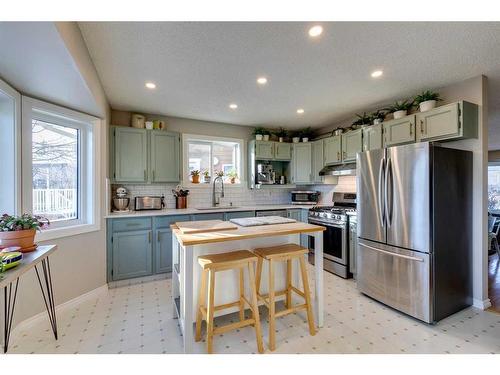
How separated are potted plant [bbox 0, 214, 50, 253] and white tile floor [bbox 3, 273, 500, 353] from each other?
90 centimetres

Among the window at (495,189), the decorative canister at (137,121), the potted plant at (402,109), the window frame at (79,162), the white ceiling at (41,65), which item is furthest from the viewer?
the window at (495,189)

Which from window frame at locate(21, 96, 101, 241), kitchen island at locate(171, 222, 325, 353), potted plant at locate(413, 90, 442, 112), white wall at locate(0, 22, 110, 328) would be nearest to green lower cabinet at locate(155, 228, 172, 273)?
white wall at locate(0, 22, 110, 328)

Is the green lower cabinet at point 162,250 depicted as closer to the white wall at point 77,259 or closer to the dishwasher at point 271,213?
the white wall at point 77,259

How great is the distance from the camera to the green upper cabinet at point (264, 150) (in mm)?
4312

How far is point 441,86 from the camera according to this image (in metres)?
2.68

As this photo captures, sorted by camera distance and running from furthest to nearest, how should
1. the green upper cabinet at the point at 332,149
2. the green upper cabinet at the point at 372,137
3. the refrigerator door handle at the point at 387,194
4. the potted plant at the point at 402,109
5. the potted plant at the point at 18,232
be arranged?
the green upper cabinet at the point at 332,149 → the green upper cabinet at the point at 372,137 → the potted plant at the point at 402,109 → the refrigerator door handle at the point at 387,194 → the potted plant at the point at 18,232

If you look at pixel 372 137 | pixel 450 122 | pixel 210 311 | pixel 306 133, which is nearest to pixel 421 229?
pixel 450 122

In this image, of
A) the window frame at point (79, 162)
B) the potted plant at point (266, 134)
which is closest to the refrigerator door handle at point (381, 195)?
the potted plant at point (266, 134)

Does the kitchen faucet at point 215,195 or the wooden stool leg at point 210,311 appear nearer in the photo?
the wooden stool leg at point 210,311

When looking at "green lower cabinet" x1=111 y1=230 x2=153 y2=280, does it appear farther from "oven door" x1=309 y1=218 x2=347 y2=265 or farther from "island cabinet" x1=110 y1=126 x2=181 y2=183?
"oven door" x1=309 y1=218 x2=347 y2=265

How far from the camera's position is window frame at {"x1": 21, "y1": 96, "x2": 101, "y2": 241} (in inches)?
83.3

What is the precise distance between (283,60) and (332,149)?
2208 mm

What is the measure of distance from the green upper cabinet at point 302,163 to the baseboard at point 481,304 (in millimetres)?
2699
